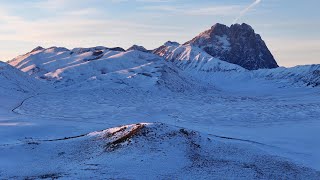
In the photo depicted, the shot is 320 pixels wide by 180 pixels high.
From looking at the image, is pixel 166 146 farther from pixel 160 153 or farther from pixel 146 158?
pixel 146 158

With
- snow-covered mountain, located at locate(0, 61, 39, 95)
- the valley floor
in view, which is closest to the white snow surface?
the valley floor

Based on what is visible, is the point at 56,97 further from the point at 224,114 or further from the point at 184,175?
the point at 184,175

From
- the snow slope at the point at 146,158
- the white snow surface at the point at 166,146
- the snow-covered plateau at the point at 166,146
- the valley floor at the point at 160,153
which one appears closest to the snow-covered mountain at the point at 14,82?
the snow-covered plateau at the point at 166,146

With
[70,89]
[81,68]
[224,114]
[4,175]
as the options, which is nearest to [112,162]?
[4,175]

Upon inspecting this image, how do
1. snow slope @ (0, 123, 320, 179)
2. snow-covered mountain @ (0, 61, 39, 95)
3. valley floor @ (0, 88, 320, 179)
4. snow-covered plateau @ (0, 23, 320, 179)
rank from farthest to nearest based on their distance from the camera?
snow-covered mountain @ (0, 61, 39, 95) → snow-covered plateau @ (0, 23, 320, 179) → valley floor @ (0, 88, 320, 179) → snow slope @ (0, 123, 320, 179)

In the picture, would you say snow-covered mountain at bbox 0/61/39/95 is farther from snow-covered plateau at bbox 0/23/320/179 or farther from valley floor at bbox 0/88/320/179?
valley floor at bbox 0/88/320/179

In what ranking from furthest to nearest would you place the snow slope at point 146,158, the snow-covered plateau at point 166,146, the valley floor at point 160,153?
the snow-covered plateau at point 166,146 < the valley floor at point 160,153 < the snow slope at point 146,158

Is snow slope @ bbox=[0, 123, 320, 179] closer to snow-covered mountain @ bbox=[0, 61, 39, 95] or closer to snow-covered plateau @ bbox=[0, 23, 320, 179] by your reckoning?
snow-covered plateau @ bbox=[0, 23, 320, 179]

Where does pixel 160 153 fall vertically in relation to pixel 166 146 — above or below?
below

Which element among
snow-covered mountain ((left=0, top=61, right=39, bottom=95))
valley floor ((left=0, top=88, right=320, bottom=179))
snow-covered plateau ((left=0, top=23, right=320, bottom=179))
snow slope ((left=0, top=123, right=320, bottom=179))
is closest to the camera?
snow slope ((left=0, top=123, right=320, bottom=179))

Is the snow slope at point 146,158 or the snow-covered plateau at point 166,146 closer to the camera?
the snow slope at point 146,158

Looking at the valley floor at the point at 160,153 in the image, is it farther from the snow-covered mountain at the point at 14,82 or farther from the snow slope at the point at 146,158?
the snow-covered mountain at the point at 14,82

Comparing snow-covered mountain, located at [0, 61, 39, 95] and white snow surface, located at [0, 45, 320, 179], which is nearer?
white snow surface, located at [0, 45, 320, 179]

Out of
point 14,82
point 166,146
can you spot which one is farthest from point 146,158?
point 14,82
